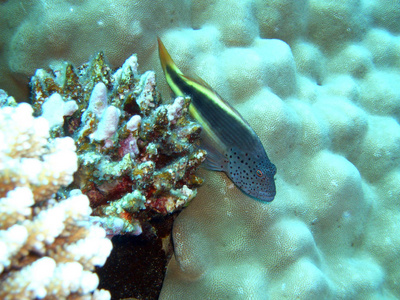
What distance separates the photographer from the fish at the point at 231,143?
2.65m

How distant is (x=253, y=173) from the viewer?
267 cm

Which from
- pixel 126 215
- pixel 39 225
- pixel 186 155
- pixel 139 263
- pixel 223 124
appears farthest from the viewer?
pixel 223 124

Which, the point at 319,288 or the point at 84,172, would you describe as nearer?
the point at 84,172

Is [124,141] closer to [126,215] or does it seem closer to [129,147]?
[129,147]

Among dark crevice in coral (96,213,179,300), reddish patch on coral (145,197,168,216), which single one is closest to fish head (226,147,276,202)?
dark crevice in coral (96,213,179,300)

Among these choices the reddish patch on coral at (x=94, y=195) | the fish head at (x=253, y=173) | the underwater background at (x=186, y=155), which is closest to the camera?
the underwater background at (x=186, y=155)

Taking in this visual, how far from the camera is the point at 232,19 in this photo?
3.51 metres

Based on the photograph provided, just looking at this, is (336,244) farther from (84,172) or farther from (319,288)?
(84,172)

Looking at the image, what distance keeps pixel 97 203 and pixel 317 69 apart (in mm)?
3826

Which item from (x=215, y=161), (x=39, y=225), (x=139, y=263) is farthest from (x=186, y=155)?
(x=39, y=225)

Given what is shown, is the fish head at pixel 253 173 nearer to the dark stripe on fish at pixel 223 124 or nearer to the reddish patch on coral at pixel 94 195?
the dark stripe on fish at pixel 223 124

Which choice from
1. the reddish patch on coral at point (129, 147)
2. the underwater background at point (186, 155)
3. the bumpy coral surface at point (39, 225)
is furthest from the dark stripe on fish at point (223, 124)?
the bumpy coral surface at point (39, 225)

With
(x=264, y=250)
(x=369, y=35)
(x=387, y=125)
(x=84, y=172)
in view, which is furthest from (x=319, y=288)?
(x=369, y=35)

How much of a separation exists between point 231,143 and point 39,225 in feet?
6.11
